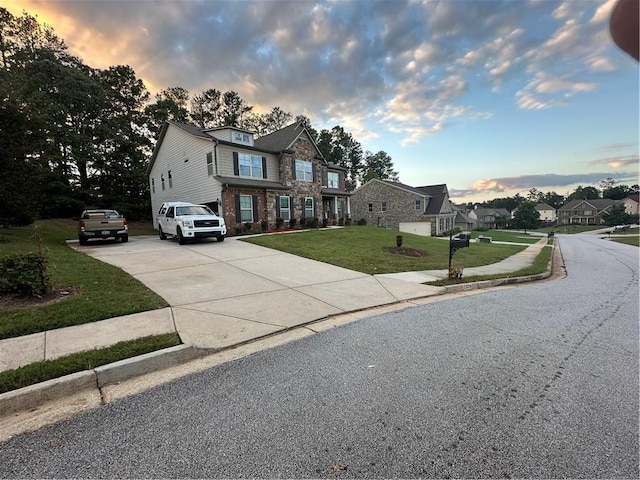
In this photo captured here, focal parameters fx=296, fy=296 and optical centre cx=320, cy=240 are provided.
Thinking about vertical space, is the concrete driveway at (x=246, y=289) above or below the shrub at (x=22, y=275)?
below

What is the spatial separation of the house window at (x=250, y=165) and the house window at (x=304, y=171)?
3.27 metres

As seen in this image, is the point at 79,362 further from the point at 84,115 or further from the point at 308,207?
the point at 84,115

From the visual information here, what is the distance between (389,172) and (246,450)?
69200 mm

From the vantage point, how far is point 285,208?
2180cm

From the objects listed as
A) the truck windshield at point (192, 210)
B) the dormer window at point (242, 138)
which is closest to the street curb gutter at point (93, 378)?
the truck windshield at point (192, 210)

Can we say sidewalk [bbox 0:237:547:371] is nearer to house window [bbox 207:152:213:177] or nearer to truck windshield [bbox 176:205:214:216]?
truck windshield [bbox 176:205:214:216]

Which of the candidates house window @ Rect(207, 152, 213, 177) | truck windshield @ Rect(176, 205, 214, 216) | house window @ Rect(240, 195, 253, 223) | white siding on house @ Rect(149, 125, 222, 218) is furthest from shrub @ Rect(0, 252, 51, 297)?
house window @ Rect(207, 152, 213, 177)

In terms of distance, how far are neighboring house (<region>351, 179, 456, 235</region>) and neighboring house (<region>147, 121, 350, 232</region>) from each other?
15195mm

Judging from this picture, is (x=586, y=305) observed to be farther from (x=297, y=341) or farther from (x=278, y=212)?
(x=278, y=212)

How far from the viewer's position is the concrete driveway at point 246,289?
A: 4707 mm

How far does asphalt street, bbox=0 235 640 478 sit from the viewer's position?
2.03m

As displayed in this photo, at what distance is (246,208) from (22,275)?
14.2 m

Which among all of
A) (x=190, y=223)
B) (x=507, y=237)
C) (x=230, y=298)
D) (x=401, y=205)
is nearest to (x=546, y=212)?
(x=507, y=237)

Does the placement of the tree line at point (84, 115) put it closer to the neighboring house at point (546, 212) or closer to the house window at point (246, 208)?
the house window at point (246, 208)
